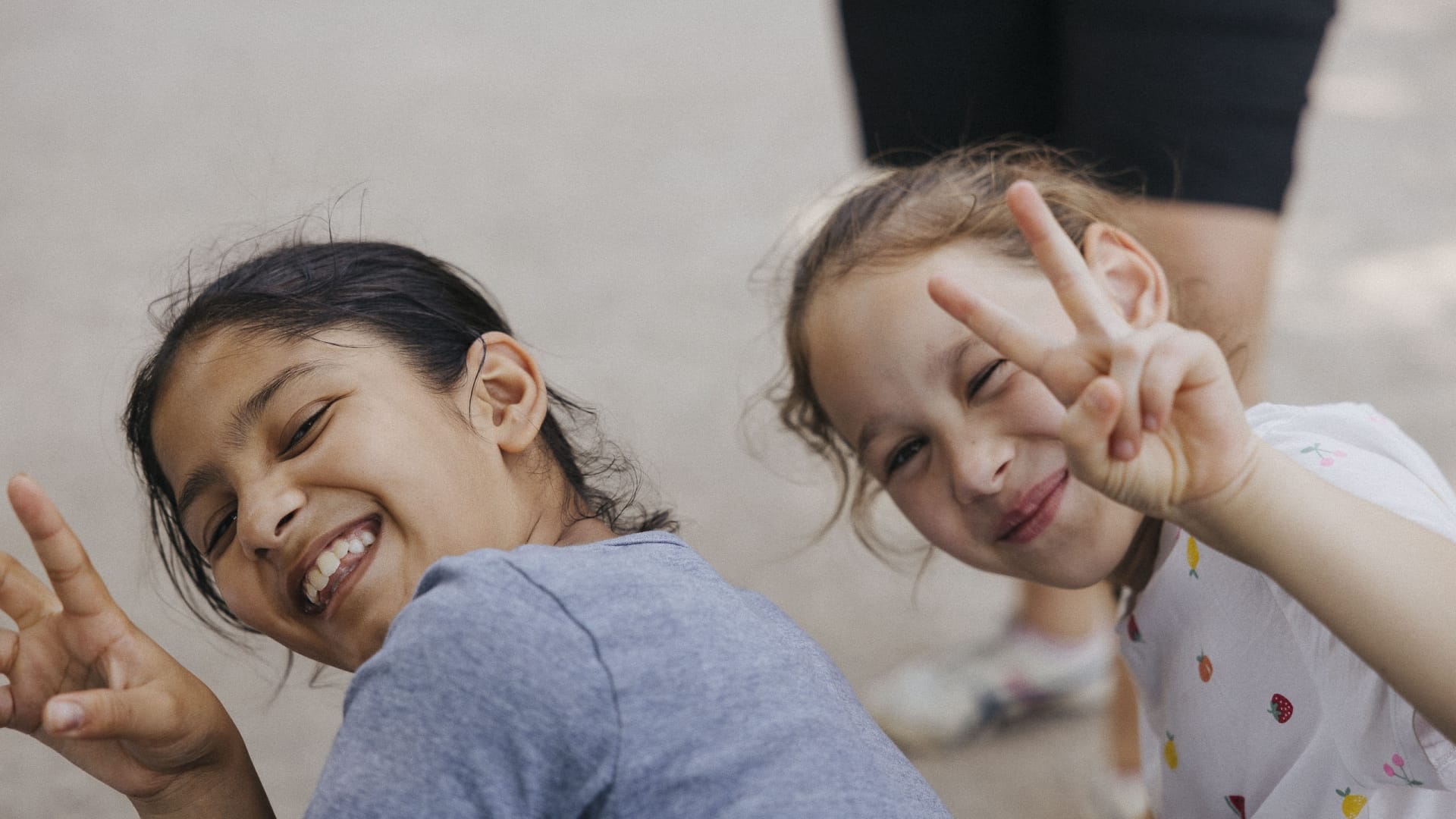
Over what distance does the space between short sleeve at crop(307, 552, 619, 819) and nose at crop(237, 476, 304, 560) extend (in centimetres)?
20

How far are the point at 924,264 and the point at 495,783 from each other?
1.83ft

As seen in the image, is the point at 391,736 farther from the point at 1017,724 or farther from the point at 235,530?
the point at 1017,724

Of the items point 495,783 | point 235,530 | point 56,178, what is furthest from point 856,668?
point 56,178

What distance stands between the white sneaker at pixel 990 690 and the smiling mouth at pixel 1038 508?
25.1 inches

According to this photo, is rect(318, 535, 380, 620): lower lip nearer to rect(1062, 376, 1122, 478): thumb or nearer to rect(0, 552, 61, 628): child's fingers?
rect(0, 552, 61, 628): child's fingers

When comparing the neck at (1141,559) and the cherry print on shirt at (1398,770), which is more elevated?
the cherry print on shirt at (1398,770)

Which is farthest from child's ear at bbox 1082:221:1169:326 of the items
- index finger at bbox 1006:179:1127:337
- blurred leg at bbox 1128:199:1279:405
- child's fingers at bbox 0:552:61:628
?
child's fingers at bbox 0:552:61:628

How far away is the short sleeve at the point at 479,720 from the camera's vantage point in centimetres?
74

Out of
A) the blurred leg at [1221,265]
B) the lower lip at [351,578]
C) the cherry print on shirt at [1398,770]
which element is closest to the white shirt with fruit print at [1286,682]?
the cherry print on shirt at [1398,770]

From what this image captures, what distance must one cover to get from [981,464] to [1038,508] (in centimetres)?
6

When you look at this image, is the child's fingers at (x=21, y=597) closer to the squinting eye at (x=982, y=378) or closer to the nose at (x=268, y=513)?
the nose at (x=268, y=513)

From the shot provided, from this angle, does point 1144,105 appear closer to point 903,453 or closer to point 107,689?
point 903,453

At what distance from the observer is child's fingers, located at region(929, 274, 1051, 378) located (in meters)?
0.80

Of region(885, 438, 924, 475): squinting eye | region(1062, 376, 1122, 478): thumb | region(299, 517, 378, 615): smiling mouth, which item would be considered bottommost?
region(885, 438, 924, 475): squinting eye
